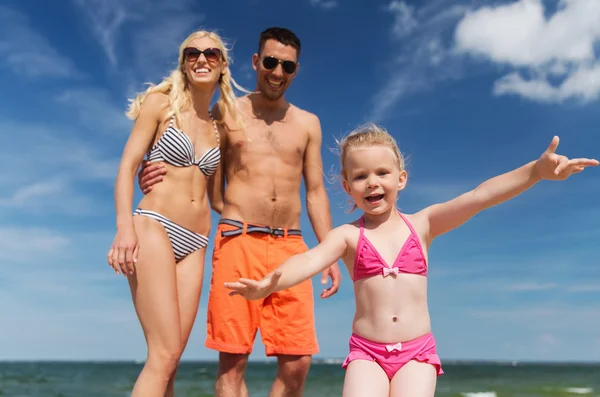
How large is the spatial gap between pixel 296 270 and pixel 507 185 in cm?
131

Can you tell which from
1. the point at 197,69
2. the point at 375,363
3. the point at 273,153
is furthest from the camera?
the point at 273,153

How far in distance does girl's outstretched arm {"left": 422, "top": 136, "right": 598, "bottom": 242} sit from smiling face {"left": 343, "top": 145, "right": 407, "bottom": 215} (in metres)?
0.36

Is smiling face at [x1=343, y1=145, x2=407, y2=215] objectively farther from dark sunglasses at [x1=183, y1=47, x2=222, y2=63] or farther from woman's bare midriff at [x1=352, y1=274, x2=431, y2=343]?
dark sunglasses at [x1=183, y1=47, x2=222, y2=63]

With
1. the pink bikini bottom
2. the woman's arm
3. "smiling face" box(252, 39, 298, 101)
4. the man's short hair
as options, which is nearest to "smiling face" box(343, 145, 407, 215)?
the pink bikini bottom

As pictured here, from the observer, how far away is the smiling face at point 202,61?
5207 mm

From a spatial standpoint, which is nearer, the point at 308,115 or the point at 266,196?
the point at 266,196

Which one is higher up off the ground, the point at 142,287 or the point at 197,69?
the point at 197,69

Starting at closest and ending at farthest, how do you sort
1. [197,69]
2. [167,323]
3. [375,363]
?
[375,363] < [167,323] < [197,69]

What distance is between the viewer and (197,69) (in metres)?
5.22

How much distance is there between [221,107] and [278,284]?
8.15ft

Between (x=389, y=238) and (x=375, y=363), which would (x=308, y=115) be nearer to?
(x=389, y=238)

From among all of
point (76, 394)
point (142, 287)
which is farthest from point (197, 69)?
point (76, 394)

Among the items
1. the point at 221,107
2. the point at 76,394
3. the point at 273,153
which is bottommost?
the point at 76,394

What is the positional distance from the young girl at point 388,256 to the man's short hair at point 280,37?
6.62 ft
